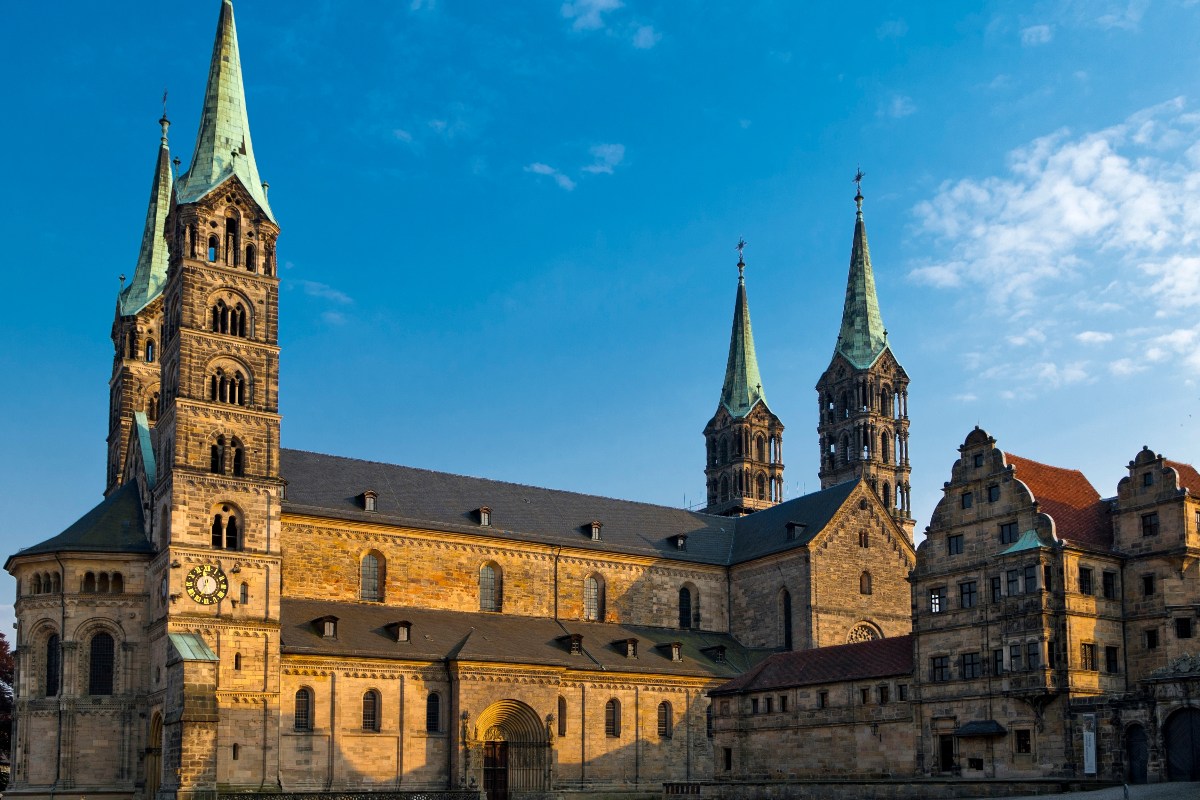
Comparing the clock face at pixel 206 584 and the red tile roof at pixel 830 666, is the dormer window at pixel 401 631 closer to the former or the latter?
the clock face at pixel 206 584

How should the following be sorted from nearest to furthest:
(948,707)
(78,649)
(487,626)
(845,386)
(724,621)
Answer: (948,707) → (78,649) → (487,626) → (724,621) → (845,386)

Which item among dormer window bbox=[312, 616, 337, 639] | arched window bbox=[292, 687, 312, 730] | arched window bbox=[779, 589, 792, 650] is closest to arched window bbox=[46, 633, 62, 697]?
arched window bbox=[292, 687, 312, 730]

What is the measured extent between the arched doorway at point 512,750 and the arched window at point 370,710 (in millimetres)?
4583

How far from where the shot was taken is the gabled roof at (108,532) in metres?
57.9

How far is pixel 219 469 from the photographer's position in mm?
57562

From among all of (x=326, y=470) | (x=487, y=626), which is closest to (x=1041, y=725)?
(x=487, y=626)

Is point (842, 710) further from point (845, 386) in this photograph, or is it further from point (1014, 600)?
point (845, 386)

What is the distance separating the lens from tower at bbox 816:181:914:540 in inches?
3954

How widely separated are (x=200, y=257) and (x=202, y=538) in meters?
12.9

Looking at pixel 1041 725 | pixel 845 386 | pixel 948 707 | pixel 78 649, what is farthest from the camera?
pixel 845 386

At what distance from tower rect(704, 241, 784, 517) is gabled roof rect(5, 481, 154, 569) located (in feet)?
176

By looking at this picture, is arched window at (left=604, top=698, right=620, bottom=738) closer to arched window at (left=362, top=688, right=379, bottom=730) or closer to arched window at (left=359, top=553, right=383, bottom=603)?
arched window at (left=362, top=688, right=379, bottom=730)

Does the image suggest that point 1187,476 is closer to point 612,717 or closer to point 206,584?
point 612,717

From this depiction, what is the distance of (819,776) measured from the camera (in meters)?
58.1
